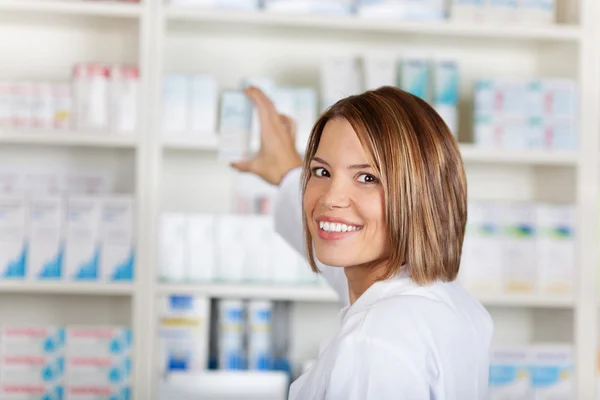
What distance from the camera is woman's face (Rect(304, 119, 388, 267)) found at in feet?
3.48

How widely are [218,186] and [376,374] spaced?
6.38 ft

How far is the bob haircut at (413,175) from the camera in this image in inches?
40.7

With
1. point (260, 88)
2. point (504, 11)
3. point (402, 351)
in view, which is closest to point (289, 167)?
point (402, 351)

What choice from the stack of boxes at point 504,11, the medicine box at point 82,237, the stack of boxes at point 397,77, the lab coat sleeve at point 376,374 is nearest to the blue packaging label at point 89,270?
the medicine box at point 82,237


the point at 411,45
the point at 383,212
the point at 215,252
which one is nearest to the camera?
the point at 383,212

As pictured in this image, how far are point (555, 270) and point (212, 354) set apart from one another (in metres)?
1.13

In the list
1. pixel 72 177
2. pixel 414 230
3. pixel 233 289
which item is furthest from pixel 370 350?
pixel 72 177

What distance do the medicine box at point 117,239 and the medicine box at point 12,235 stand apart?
24 centimetres

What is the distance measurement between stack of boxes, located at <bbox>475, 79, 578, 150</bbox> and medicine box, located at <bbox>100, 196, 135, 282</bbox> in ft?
3.69

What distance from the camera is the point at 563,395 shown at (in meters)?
2.58

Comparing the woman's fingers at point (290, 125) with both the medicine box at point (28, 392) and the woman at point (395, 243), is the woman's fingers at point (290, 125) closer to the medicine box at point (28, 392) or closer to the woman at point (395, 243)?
the woman at point (395, 243)

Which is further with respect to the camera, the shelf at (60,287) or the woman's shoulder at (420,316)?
the shelf at (60,287)

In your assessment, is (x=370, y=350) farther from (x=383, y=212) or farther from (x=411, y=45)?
(x=411, y=45)

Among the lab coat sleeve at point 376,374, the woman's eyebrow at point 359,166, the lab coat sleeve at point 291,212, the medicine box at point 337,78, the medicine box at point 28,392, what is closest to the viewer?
the lab coat sleeve at point 376,374
